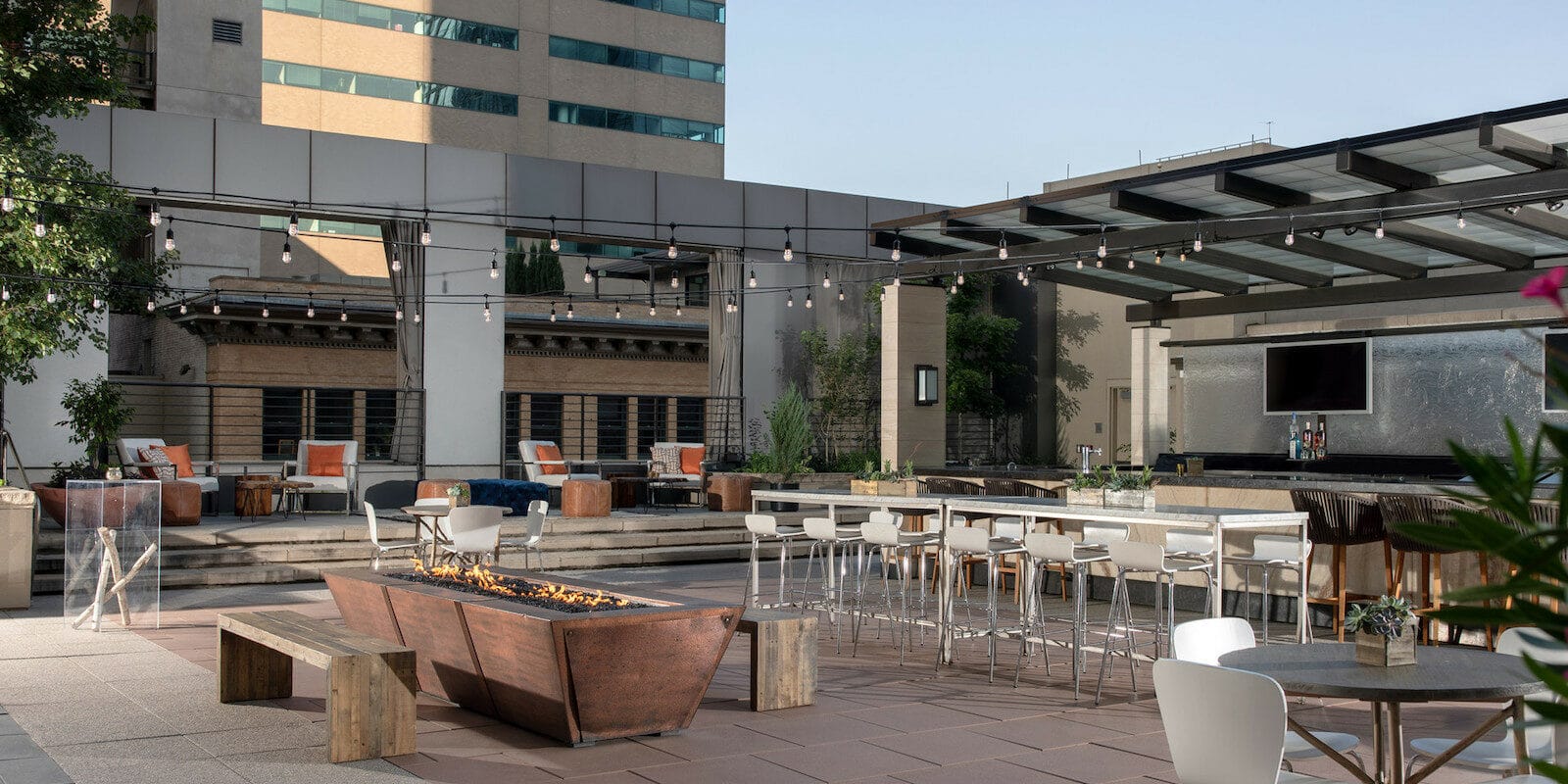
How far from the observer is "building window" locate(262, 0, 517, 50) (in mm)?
40438

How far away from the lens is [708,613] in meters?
5.73

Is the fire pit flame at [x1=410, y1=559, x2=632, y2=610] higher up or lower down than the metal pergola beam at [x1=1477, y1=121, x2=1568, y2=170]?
lower down

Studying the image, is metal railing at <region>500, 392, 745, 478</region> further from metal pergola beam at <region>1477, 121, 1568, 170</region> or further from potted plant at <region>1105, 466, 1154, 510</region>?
potted plant at <region>1105, 466, 1154, 510</region>

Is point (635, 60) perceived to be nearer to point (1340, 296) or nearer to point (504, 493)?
point (504, 493)

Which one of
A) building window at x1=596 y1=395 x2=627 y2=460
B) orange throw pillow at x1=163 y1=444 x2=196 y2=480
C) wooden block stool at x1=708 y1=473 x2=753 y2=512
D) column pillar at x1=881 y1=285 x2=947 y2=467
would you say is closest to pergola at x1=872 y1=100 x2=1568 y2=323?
column pillar at x1=881 y1=285 x2=947 y2=467

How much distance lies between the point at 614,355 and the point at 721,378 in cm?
1075

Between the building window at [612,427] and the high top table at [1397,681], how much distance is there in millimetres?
24999

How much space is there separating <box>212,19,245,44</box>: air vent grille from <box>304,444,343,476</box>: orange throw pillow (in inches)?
919

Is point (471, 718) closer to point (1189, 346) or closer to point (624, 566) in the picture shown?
point (624, 566)

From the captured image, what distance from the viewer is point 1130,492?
7.50 meters

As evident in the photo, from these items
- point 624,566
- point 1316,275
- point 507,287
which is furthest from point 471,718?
point 507,287

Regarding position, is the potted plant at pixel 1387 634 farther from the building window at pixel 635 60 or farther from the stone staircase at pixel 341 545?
the building window at pixel 635 60

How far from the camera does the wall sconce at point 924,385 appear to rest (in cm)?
1529

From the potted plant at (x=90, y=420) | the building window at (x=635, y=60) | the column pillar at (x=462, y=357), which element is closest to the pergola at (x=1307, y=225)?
the column pillar at (x=462, y=357)
